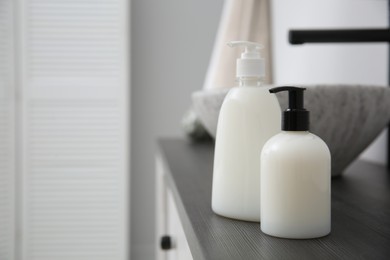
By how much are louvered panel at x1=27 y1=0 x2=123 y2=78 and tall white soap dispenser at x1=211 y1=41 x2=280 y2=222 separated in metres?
2.06

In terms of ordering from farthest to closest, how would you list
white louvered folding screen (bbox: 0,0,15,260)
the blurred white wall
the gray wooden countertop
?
the blurred white wall, white louvered folding screen (bbox: 0,0,15,260), the gray wooden countertop

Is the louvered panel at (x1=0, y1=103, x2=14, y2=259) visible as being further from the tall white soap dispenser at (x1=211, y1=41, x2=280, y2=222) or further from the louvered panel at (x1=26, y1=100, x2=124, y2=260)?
the tall white soap dispenser at (x1=211, y1=41, x2=280, y2=222)

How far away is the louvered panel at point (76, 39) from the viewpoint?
8.09 feet

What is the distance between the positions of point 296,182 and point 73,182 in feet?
7.21

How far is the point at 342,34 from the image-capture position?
1.92 feet

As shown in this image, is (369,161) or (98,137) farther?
(98,137)

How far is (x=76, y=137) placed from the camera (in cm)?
251

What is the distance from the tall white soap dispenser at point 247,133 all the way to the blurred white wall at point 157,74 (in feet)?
7.24

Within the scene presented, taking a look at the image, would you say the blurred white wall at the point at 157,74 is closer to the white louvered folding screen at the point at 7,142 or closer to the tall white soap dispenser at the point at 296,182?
the white louvered folding screen at the point at 7,142

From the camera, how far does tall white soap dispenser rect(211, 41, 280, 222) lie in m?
0.48

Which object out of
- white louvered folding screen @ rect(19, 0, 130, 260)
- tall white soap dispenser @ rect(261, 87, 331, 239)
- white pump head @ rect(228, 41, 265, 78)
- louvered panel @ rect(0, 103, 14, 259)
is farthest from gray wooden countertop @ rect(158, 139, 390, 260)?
louvered panel @ rect(0, 103, 14, 259)

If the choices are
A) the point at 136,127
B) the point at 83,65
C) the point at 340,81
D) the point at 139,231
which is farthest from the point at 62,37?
the point at 340,81

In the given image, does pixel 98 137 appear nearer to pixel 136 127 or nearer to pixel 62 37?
pixel 136 127

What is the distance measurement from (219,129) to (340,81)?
736 millimetres
